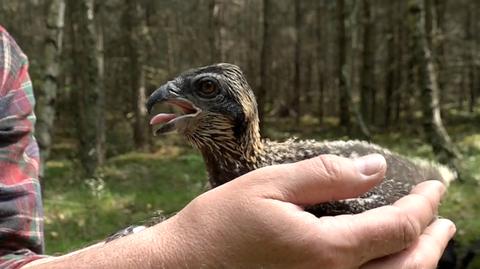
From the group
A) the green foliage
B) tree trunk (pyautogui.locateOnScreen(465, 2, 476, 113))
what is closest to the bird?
the green foliage

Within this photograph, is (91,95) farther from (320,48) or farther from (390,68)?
(320,48)

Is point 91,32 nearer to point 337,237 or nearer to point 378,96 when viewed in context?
point 337,237

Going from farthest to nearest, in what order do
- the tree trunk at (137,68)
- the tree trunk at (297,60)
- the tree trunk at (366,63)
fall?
the tree trunk at (297,60), the tree trunk at (366,63), the tree trunk at (137,68)

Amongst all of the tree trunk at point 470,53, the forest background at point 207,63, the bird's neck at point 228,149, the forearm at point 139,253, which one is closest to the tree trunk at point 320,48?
the forest background at point 207,63

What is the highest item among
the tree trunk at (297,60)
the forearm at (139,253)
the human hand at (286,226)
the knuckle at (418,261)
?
the human hand at (286,226)

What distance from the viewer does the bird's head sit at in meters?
3.39

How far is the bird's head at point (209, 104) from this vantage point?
339 cm

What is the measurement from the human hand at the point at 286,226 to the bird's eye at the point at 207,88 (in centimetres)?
139

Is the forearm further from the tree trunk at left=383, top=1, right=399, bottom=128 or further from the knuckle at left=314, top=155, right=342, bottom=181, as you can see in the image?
the tree trunk at left=383, top=1, right=399, bottom=128

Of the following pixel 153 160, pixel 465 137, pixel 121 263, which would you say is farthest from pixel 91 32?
pixel 121 263

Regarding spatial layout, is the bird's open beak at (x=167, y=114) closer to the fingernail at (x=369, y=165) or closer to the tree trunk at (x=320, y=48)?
the fingernail at (x=369, y=165)

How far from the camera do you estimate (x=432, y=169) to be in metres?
4.04

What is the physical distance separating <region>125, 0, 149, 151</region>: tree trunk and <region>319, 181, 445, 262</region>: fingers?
24366 mm

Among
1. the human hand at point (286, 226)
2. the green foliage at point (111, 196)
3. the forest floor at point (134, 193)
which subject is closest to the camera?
the human hand at point (286, 226)
